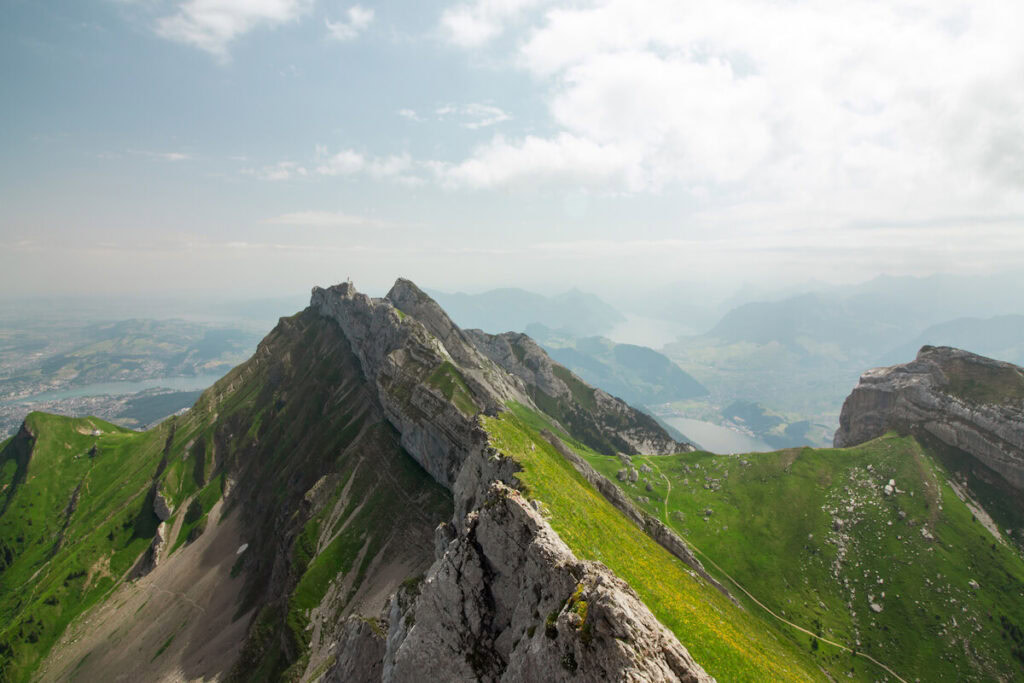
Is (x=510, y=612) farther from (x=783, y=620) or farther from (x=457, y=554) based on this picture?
(x=783, y=620)

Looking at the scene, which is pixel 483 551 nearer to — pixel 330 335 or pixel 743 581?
pixel 743 581

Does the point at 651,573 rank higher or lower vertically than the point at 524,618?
lower

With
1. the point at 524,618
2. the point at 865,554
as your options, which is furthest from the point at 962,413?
the point at 524,618

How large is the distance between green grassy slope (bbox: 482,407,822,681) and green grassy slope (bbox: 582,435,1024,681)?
16.6 meters

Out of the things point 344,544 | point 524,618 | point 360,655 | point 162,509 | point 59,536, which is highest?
point 524,618

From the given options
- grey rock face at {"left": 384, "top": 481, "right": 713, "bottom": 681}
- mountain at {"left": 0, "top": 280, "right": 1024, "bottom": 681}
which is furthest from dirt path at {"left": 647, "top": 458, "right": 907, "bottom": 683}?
grey rock face at {"left": 384, "top": 481, "right": 713, "bottom": 681}

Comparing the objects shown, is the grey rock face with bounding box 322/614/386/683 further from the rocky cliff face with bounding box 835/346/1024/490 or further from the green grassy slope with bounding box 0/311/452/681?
the rocky cliff face with bounding box 835/346/1024/490

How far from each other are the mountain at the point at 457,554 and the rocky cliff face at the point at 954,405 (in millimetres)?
10306

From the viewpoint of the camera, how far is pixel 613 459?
129000 mm

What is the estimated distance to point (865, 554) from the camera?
82.6 metres

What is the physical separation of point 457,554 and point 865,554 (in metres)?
90.9

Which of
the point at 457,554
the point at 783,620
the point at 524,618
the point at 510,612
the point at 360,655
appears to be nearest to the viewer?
the point at 524,618

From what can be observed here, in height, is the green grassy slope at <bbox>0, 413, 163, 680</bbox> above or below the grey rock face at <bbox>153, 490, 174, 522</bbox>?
below

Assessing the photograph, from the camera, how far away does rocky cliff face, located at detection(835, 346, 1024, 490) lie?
322 ft
